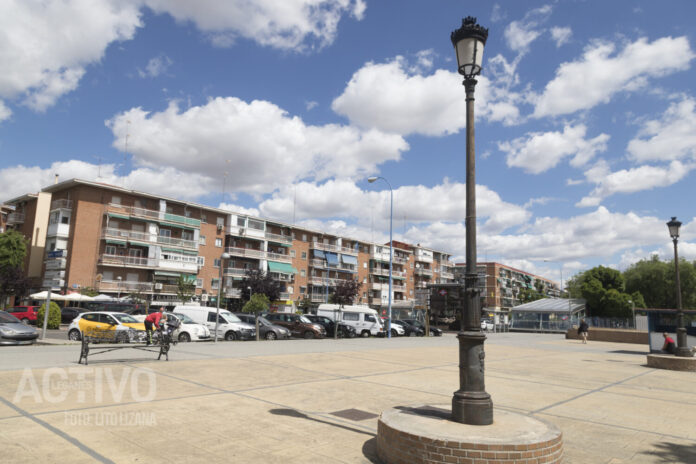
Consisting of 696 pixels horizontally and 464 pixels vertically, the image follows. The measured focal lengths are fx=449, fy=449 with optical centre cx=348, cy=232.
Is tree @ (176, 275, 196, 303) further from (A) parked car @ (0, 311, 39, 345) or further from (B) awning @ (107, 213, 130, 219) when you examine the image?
(A) parked car @ (0, 311, 39, 345)

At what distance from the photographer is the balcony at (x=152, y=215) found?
1766 inches

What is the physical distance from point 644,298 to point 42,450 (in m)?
73.3

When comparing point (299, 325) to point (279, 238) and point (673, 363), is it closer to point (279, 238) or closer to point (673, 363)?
point (673, 363)

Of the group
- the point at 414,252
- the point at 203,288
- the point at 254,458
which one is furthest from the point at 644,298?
the point at 254,458

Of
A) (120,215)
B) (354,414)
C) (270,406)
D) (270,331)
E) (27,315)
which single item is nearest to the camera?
(354,414)

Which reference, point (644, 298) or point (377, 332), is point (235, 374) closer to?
point (377, 332)

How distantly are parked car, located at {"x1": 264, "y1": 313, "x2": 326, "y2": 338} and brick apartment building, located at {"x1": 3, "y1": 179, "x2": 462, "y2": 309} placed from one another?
2267 centimetres

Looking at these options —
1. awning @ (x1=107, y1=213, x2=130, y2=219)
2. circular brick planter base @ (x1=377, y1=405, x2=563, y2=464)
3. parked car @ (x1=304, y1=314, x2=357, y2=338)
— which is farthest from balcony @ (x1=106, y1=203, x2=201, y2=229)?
circular brick planter base @ (x1=377, y1=405, x2=563, y2=464)

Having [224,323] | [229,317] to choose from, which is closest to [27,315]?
[229,317]

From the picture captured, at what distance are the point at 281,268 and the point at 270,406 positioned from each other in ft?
180

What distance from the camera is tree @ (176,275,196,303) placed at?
46.2 m

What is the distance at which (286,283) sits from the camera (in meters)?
64.6

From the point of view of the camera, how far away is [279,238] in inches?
2453

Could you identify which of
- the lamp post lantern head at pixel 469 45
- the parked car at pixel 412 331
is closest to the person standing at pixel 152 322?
the lamp post lantern head at pixel 469 45
